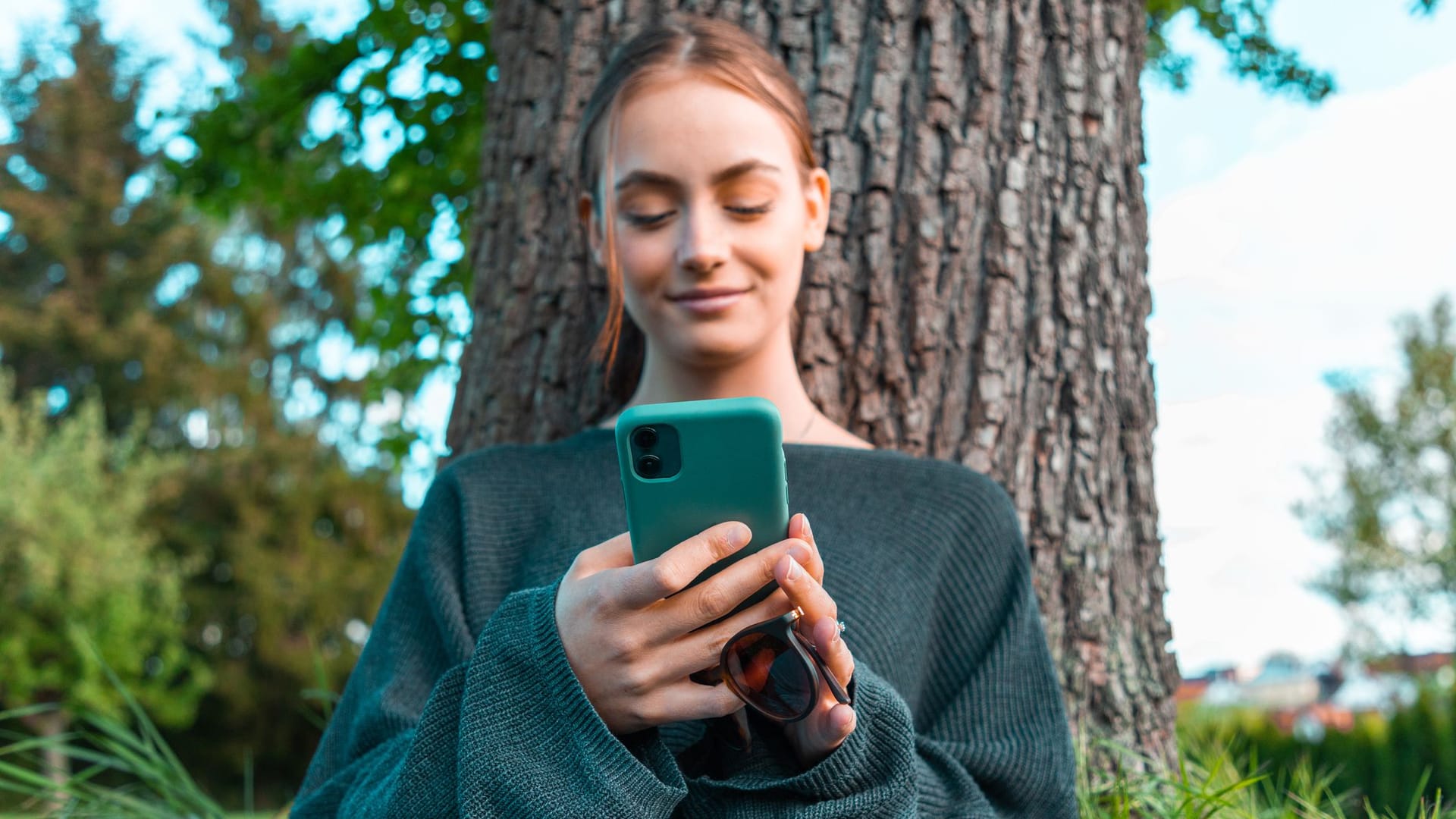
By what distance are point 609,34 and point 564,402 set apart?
3.08 ft

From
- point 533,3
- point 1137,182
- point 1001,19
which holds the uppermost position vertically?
point 533,3

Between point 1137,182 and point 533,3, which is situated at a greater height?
point 533,3

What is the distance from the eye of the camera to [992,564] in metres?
1.97

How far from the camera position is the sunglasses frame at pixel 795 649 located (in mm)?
1319

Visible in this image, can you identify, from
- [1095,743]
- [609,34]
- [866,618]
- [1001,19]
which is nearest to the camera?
[866,618]

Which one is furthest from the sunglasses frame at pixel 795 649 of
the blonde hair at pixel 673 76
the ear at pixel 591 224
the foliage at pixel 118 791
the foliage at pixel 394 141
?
the foliage at pixel 394 141

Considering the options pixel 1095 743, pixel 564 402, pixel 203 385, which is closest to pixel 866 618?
pixel 1095 743

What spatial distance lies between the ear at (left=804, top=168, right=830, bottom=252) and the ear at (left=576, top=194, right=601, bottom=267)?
0.40m

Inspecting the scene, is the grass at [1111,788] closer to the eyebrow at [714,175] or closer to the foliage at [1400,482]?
the eyebrow at [714,175]

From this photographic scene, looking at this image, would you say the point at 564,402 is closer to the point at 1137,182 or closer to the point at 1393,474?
the point at 1137,182

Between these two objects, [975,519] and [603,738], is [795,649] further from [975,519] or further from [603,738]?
[975,519]

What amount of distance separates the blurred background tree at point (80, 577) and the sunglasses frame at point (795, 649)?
2064cm

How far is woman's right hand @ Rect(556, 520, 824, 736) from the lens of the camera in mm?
1271

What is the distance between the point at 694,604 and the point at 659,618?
48 mm
